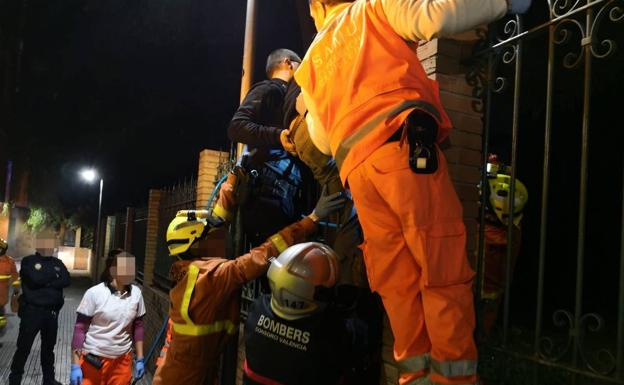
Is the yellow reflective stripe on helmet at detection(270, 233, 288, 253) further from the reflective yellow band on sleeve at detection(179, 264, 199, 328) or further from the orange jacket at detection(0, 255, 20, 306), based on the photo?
the orange jacket at detection(0, 255, 20, 306)

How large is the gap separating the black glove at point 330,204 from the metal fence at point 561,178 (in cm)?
91

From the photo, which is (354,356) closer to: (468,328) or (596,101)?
(468,328)

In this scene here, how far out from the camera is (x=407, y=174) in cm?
208

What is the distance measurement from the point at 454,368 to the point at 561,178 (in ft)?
18.9

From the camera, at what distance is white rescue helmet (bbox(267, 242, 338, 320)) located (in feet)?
8.77

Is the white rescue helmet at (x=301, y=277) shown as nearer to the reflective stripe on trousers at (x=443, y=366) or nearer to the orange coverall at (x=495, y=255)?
the reflective stripe on trousers at (x=443, y=366)

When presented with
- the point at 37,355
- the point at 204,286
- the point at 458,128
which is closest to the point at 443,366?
the point at 458,128

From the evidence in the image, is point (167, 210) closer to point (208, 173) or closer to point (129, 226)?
point (208, 173)

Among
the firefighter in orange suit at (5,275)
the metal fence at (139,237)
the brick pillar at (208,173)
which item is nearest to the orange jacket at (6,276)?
the firefighter in orange suit at (5,275)

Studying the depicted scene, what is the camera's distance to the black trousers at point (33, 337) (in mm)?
6812

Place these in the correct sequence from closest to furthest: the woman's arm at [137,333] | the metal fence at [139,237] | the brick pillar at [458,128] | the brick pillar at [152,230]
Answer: the brick pillar at [458,128] < the woman's arm at [137,333] < the brick pillar at [152,230] < the metal fence at [139,237]

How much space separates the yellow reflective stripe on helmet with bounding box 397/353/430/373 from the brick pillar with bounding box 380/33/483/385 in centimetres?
82

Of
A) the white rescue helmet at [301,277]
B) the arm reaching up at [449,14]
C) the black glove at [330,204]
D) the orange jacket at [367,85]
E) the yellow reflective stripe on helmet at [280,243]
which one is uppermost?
the arm reaching up at [449,14]

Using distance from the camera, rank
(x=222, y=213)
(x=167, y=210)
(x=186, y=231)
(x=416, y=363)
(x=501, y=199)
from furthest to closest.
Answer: (x=167, y=210), (x=501, y=199), (x=222, y=213), (x=186, y=231), (x=416, y=363)
